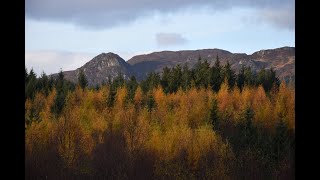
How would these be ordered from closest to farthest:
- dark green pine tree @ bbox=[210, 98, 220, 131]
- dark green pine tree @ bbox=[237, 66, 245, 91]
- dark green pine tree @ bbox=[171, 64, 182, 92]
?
dark green pine tree @ bbox=[210, 98, 220, 131], dark green pine tree @ bbox=[171, 64, 182, 92], dark green pine tree @ bbox=[237, 66, 245, 91]

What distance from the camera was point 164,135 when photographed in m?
56.2

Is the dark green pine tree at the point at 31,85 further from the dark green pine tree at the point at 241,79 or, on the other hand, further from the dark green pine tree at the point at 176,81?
the dark green pine tree at the point at 241,79

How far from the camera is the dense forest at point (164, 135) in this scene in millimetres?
41531

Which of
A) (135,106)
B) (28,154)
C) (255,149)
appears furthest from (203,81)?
(28,154)

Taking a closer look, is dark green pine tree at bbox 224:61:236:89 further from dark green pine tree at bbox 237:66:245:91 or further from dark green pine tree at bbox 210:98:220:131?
dark green pine tree at bbox 210:98:220:131

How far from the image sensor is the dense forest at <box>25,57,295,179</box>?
4153cm

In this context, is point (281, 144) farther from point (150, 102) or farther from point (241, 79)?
point (241, 79)

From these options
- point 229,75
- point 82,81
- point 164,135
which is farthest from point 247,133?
point 82,81

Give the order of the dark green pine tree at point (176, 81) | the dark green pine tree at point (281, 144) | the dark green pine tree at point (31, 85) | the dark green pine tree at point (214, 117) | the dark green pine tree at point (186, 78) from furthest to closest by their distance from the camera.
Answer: the dark green pine tree at point (176, 81) → the dark green pine tree at point (186, 78) → the dark green pine tree at point (31, 85) → the dark green pine tree at point (214, 117) → the dark green pine tree at point (281, 144)

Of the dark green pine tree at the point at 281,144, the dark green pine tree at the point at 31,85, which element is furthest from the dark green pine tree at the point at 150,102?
the dark green pine tree at the point at 281,144

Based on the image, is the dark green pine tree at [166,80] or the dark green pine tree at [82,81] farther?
the dark green pine tree at [166,80]

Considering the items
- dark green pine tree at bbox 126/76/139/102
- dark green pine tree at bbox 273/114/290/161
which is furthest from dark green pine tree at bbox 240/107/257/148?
dark green pine tree at bbox 126/76/139/102

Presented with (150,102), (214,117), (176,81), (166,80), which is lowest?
(214,117)
